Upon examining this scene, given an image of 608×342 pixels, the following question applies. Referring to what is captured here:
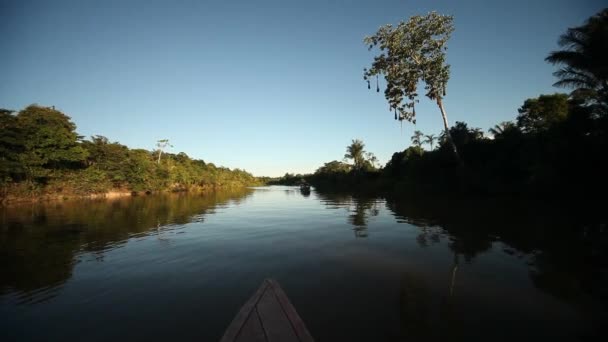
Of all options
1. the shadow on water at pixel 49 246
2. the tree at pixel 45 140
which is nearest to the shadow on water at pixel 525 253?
the shadow on water at pixel 49 246

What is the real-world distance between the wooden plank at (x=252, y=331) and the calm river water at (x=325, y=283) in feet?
4.00

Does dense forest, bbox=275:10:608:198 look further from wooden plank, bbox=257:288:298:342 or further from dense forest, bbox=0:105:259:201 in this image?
dense forest, bbox=0:105:259:201

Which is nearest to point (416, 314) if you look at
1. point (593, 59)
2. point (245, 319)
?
point (245, 319)

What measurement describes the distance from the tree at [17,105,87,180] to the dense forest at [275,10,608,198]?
139 feet

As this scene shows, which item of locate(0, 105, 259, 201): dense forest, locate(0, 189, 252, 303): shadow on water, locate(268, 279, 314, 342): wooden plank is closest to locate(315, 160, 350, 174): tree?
locate(0, 105, 259, 201): dense forest

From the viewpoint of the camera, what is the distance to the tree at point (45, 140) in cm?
2859

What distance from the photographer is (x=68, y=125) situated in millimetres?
35906

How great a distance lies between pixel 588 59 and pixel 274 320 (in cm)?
2726

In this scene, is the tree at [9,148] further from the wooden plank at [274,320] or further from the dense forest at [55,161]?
the wooden plank at [274,320]

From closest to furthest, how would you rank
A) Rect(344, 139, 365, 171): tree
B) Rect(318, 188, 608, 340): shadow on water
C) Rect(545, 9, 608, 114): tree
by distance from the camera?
Rect(318, 188, 608, 340): shadow on water
Rect(545, 9, 608, 114): tree
Rect(344, 139, 365, 171): tree

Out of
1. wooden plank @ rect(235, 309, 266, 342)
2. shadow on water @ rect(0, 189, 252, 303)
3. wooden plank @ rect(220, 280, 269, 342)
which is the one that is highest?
wooden plank @ rect(220, 280, 269, 342)

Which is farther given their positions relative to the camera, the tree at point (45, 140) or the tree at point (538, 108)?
the tree at point (538, 108)

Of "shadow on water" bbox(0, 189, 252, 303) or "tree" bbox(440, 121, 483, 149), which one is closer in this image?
"shadow on water" bbox(0, 189, 252, 303)

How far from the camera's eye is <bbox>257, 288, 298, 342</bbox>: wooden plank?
2.97 metres
